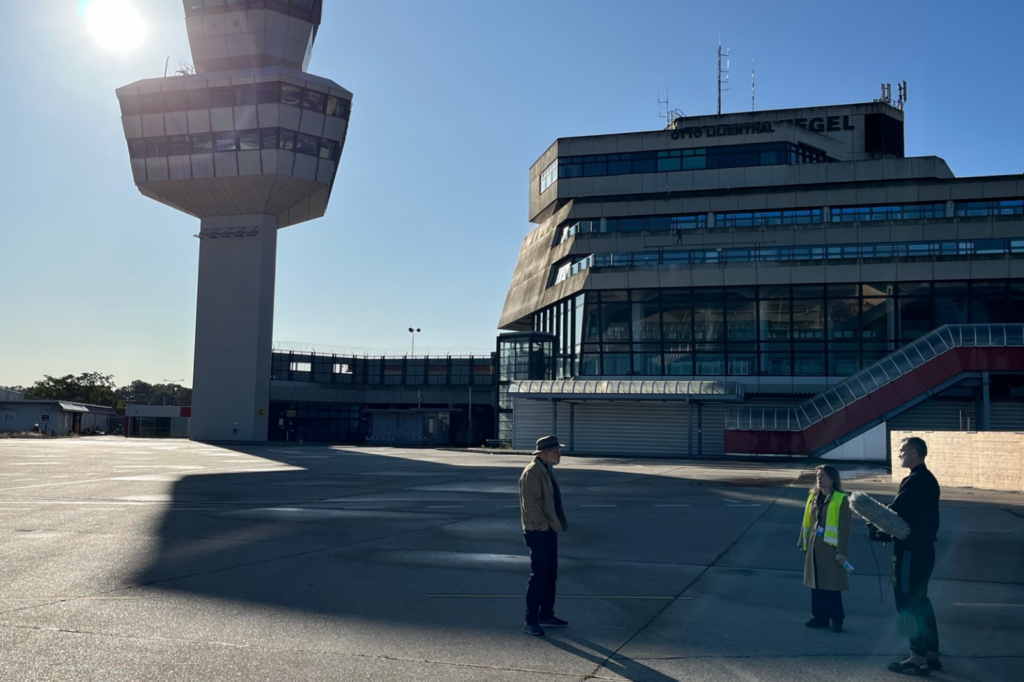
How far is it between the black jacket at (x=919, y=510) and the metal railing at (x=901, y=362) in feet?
111

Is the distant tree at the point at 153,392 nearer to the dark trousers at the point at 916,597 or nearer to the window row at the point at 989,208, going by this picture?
the window row at the point at 989,208

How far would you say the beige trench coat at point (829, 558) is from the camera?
8531mm

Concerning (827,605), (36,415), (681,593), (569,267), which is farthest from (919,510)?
(36,415)

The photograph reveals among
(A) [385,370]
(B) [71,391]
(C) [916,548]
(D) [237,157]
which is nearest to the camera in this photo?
(C) [916,548]

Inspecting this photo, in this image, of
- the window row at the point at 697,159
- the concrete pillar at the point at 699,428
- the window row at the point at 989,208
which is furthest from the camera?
the window row at the point at 697,159

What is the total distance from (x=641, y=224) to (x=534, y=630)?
48.1 metres

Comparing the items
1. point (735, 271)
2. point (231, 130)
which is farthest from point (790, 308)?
point (231, 130)

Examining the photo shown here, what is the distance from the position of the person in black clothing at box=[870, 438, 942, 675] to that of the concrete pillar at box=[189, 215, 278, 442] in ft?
201

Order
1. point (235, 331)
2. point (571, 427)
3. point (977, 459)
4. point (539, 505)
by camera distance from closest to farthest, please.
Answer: point (539, 505) → point (977, 459) → point (571, 427) → point (235, 331)

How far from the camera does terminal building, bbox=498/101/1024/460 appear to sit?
42000mm

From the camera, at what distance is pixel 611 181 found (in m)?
58.3

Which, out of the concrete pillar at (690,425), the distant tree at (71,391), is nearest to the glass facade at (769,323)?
the concrete pillar at (690,425)

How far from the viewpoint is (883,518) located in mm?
7594

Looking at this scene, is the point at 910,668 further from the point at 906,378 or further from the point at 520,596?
the point at 906,378
